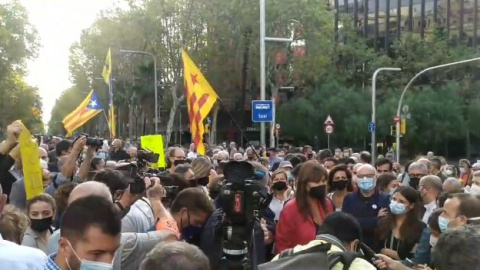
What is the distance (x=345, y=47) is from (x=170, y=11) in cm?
1192

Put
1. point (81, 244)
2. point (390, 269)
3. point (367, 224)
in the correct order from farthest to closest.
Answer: point (367, 224)
point (390, 269)
point (81, 244)

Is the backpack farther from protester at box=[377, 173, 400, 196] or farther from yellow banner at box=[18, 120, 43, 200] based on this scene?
protester at box=[377, 173, 400, 196]

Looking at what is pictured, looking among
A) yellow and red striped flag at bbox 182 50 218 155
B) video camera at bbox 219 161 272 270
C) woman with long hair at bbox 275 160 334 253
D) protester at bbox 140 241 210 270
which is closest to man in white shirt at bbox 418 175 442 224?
woman with long hair at bbox 275 160 334 253

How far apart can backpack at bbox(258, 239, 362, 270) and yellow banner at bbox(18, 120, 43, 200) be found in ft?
11.0

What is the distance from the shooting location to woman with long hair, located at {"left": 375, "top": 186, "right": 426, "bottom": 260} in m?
6.07

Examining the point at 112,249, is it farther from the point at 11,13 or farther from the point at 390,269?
the point at 11,13

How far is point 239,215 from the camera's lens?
398cm

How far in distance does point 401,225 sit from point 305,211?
839 mm

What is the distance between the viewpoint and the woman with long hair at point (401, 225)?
6066 millimetres

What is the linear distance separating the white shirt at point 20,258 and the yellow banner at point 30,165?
3.61m

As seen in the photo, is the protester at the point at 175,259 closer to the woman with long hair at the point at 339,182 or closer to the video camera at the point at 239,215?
the video camera at the point at 239,215

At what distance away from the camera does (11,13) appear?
204 feet

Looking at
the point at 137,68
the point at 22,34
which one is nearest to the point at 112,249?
the point at 137,68

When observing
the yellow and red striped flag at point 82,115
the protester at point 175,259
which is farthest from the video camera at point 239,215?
the yellow and red striped flag at point 82,115
